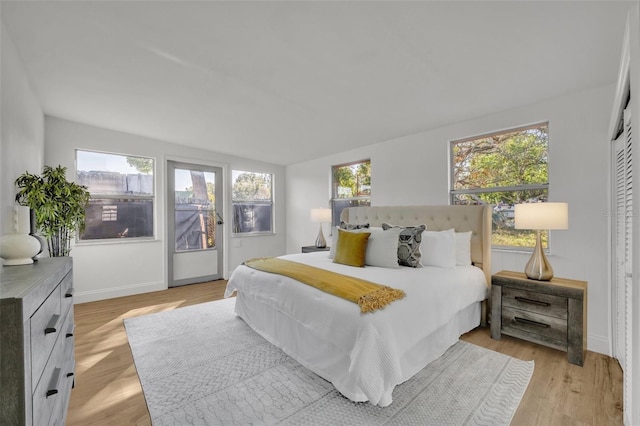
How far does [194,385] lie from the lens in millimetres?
2061

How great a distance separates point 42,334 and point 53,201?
1789mm

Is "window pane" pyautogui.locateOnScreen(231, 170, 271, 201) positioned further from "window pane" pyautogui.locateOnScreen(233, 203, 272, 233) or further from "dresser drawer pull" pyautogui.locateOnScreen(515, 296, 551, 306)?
"dresser drawer pull" pyautogui.locateOnScreen(515, 296, 551, 306)

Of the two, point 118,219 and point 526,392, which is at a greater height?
point 118,219

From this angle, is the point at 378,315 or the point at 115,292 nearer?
the point at 378,315

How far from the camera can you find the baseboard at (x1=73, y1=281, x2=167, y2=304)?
402 centimetres

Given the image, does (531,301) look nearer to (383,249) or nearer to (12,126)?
(383,249)

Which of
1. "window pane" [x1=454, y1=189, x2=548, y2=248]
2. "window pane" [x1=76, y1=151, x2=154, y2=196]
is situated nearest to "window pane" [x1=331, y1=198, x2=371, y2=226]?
"window pane" [x1=454, y1=189, x2=548, y2=248]

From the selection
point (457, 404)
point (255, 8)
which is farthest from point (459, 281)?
point (255, 8)

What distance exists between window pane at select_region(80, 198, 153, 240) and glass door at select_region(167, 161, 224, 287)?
0.35 m

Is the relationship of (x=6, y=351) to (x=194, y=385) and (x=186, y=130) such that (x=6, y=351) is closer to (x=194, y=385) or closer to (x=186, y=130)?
(x=194, y=385)

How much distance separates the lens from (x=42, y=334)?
1174 millimetres

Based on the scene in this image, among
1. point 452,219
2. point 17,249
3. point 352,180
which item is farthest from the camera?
point 352,180

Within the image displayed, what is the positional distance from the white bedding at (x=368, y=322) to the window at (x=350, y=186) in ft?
6.93

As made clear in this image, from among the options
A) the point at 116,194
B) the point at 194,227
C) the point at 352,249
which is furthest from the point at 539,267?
the point at 116,194
